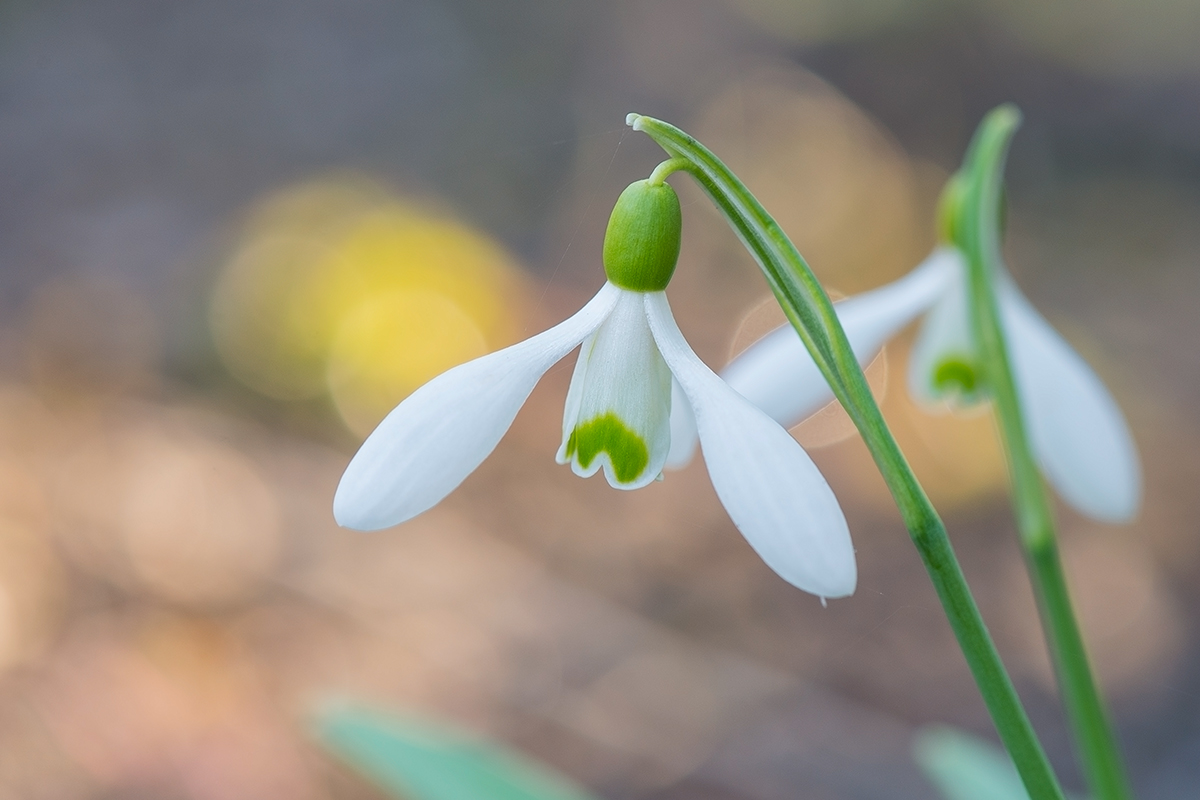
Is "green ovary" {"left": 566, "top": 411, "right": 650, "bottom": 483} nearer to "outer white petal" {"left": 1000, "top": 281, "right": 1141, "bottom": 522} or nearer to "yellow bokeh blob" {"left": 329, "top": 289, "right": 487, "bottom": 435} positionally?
"outer white petal" {"left": 1000, "top": 281, "right": 1141, "bottom": 522}

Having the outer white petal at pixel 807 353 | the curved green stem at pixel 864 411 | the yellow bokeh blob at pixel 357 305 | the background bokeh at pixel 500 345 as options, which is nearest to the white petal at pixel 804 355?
the outer white petal at pixel 807 353

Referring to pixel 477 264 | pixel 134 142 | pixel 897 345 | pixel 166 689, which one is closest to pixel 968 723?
pixel 897 345

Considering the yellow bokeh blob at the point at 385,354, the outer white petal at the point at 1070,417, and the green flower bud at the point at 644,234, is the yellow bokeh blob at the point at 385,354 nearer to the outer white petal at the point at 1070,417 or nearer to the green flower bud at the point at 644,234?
the outer white petal at the point at 1070,417

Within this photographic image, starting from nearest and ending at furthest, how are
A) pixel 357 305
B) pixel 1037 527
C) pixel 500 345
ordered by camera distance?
1. pixel 1037 527
2. pixel 357 305
3. pixel 500 345

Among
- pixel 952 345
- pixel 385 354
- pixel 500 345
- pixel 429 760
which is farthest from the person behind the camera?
pixel 500 345

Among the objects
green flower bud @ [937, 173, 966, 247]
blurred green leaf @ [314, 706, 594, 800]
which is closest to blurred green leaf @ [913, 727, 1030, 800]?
blurred green leaf @ [314, 706, 594, 800]

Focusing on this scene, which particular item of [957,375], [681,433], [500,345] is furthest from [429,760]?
[500,345]

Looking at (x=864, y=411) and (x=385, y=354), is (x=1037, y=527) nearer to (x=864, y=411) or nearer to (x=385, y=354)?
(x=864, y=411)

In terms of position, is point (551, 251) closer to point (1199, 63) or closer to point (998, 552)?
point (998, 552)
